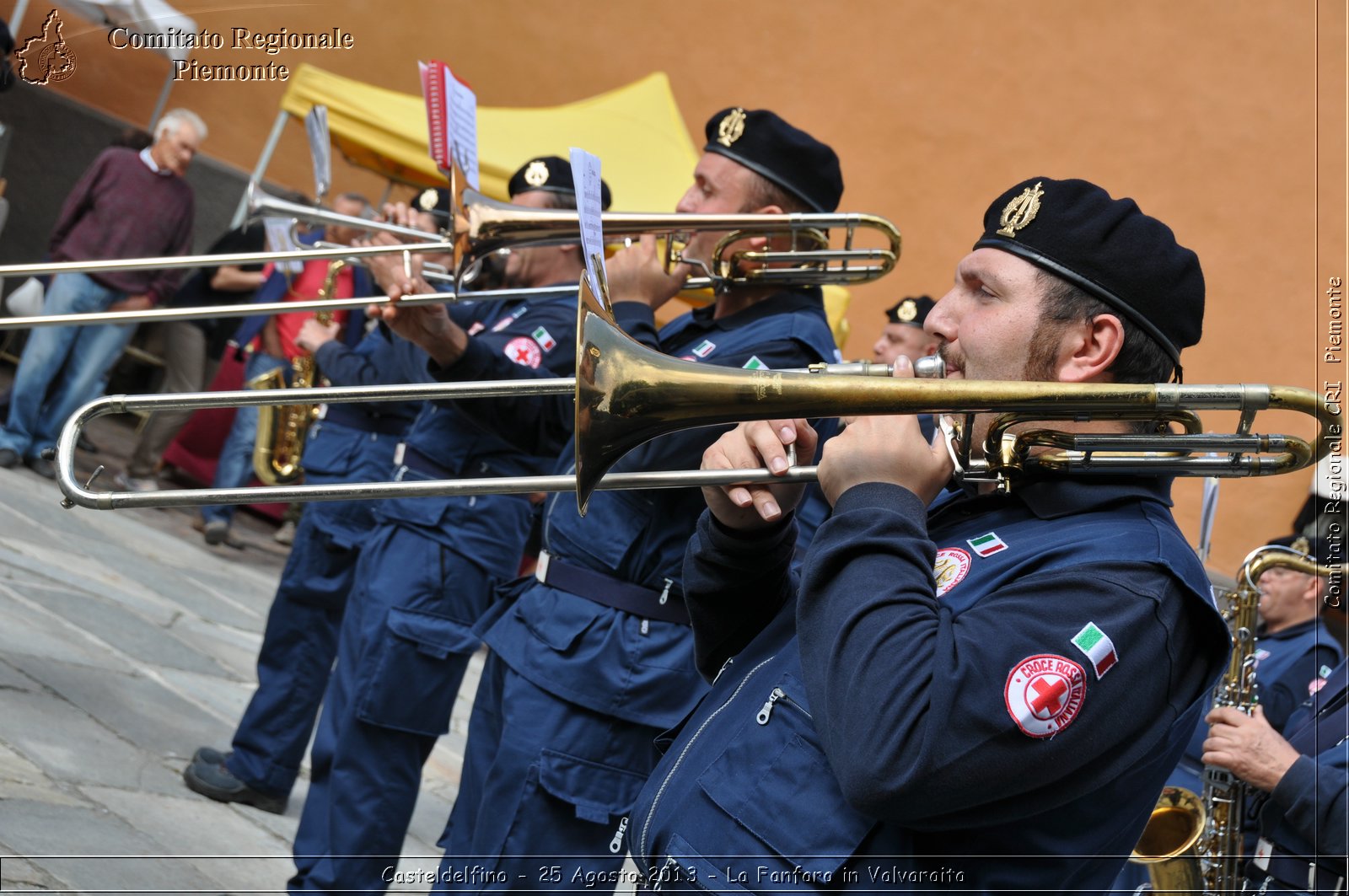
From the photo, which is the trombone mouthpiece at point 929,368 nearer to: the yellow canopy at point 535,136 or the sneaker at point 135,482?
the yellow canopy at point 535,136

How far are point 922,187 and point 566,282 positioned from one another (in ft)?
13.3

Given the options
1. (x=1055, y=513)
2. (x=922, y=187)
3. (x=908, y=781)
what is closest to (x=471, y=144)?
(x=1055, y=513)

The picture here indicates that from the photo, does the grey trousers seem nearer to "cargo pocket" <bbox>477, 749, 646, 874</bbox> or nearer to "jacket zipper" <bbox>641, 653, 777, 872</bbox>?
"cargo pocket" <bbox>477, 749, 646, 874</bbox>

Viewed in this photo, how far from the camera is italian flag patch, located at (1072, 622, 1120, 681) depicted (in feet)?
4.70

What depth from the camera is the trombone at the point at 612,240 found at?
301cm

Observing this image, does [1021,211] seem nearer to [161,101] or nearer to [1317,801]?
[1317,801]

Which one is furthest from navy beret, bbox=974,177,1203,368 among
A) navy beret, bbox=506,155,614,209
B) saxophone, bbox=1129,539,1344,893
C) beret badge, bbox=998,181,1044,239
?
navy beret, bbox=506,155,614,209

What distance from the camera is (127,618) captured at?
4.64 meters

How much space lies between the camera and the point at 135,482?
25.1 ft

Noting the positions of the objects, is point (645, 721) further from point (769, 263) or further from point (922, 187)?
point (922, 187)

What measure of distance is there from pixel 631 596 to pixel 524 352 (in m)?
0.98

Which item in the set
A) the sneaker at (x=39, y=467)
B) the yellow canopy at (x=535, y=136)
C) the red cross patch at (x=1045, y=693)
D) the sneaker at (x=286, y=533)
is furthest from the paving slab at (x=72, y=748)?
the yellow canopy at (x=535, y=136)

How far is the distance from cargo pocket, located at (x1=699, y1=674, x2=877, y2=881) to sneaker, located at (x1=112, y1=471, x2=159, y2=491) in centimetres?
605

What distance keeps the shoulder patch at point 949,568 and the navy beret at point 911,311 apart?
11.1 feet
